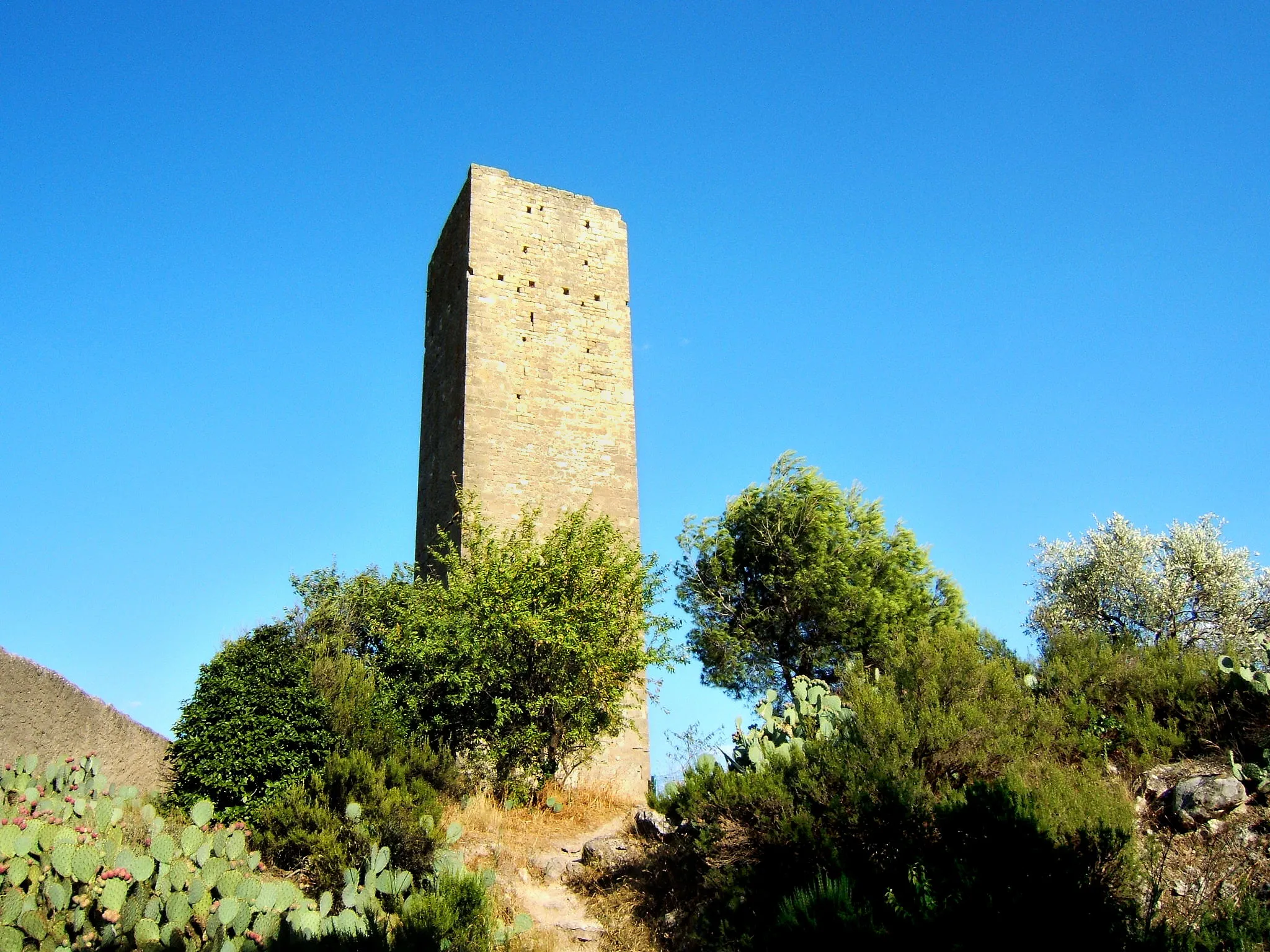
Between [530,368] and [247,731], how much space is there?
8038 mm

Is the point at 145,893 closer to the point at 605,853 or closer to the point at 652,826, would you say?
the point at 605,853

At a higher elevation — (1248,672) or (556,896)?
(1248,672)

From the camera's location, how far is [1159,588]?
1944 cm

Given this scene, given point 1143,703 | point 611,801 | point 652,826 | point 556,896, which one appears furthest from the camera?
point 611,801

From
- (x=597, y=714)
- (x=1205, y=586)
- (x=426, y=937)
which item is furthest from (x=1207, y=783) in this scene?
(x=1205, y=586)

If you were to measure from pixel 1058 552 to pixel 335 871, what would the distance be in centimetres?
1851

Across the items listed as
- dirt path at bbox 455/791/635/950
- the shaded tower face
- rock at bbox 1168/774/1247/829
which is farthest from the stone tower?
rock at bbox 1168/774/1247/829

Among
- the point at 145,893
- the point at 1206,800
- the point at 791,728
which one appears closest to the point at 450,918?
the point at 145,893

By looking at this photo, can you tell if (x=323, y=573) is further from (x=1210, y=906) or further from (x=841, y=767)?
(x=1210, y=906)

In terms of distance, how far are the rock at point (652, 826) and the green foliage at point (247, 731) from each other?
296cm

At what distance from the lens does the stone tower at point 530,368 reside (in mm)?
14266

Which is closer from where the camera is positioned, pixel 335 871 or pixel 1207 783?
pixel 1207 783

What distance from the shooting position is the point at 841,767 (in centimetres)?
673

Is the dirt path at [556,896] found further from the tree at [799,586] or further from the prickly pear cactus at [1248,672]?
the tree at [799,586]
